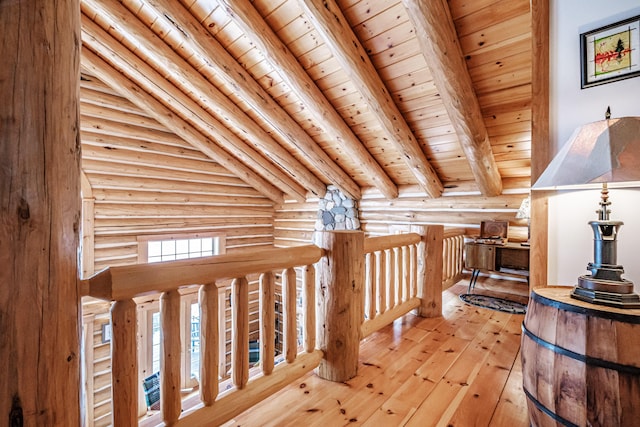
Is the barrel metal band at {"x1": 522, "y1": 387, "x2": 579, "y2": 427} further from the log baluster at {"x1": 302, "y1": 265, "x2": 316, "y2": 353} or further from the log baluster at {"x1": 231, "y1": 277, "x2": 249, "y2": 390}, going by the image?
the log baluster at {"x1": 231, "y1": 277, "x2": 249, "y2": 390}

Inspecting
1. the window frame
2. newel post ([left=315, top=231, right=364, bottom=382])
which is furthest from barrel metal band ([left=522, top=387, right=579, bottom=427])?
the window frame

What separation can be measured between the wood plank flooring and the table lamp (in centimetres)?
79

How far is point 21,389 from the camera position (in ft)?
2.51

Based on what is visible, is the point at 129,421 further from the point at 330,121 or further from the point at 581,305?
the point at 330,121

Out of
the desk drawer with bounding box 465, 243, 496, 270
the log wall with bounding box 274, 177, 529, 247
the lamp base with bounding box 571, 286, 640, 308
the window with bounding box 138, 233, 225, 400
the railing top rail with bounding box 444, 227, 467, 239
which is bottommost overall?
the window with bounding box 138, 233, 225, 400

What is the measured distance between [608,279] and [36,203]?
186 centimetres

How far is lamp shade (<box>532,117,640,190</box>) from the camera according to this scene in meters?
0.95

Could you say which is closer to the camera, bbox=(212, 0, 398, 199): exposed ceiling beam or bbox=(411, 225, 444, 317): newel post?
bbox=(212, 0, 398, 199): exposed ceiling beam

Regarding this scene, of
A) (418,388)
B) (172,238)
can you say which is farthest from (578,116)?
(172,238)

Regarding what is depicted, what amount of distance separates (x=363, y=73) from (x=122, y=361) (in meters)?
2.75

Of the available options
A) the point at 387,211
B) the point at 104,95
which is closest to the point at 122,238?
the point at 104,95

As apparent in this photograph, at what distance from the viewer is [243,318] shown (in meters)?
1.34

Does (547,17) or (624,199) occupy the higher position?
(547,17)

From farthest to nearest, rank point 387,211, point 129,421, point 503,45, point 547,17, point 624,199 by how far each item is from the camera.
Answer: point 387,211 < point 503,45 < point 547,17 < point 624,199 < point 129,421
